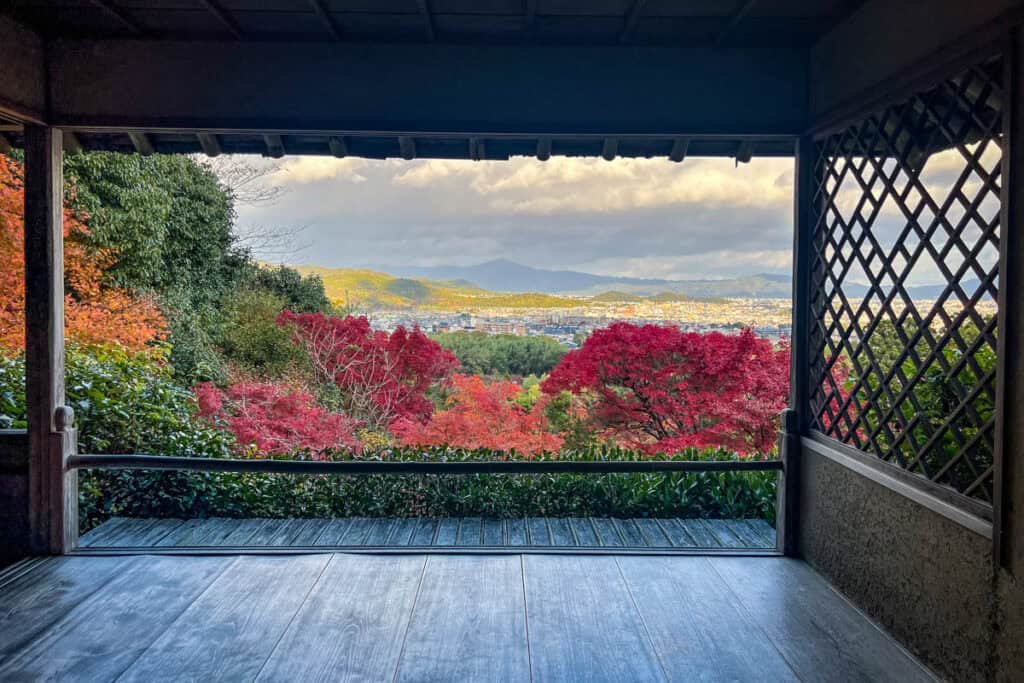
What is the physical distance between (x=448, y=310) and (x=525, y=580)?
5878 mm

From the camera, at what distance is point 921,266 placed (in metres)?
2.66

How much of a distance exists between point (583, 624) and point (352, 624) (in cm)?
95

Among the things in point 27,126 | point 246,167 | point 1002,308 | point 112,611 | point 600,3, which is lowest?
point 112,611

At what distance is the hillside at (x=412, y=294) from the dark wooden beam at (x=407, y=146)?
5.16m

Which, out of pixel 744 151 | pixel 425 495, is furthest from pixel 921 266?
pixel 425 495

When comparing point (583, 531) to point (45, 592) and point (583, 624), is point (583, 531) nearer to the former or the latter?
point (583, 624)

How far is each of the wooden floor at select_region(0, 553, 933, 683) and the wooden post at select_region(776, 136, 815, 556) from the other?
0.24 m

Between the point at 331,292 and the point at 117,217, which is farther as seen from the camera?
the point at 331,292

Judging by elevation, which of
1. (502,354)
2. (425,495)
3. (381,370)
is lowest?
(425,495)

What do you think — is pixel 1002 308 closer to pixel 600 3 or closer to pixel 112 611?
pixel 600 3

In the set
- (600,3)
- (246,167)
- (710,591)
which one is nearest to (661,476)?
(710,591)

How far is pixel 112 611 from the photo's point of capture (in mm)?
2865

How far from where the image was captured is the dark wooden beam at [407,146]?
358 cm

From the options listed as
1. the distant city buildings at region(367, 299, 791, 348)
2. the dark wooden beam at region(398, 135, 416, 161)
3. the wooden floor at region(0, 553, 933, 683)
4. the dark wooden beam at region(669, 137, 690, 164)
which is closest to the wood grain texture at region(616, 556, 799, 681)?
the wooden floor at region(0, 553, 933, 683)
